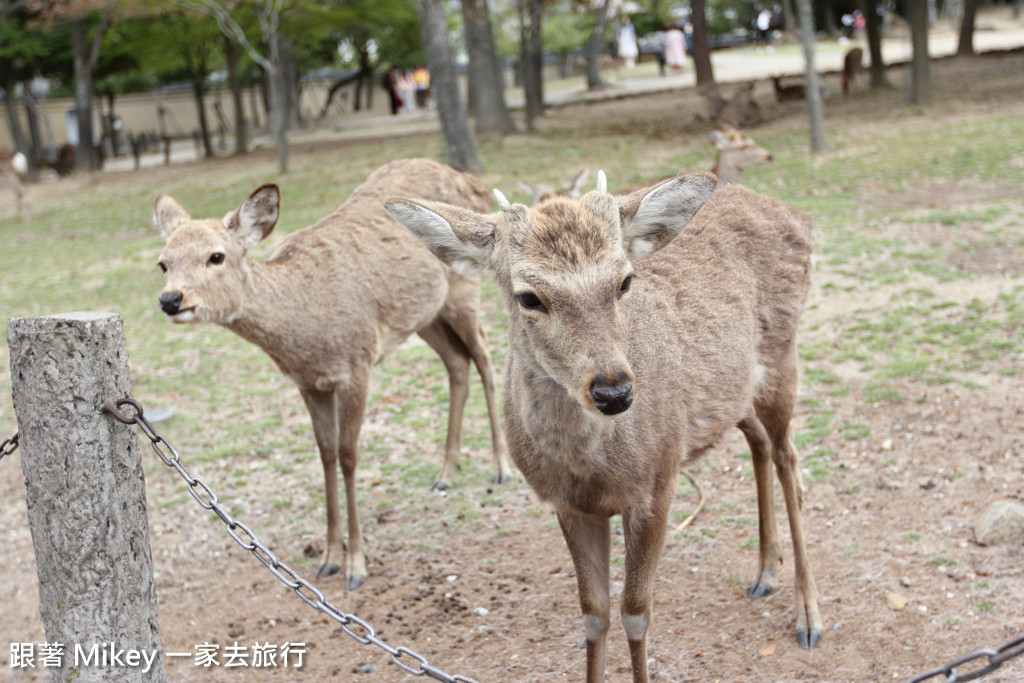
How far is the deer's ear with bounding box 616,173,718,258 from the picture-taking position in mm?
3115

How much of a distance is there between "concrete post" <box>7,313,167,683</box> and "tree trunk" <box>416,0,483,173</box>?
40.1 feet

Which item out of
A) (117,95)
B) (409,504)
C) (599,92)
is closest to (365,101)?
(117,95)

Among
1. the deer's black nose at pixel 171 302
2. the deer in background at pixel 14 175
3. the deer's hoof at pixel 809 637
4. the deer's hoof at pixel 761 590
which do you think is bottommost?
the deer's hoof at pixel 809 637

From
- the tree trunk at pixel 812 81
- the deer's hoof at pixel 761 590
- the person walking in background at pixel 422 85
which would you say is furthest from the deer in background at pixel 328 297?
the person walking in background at pixel 422 85

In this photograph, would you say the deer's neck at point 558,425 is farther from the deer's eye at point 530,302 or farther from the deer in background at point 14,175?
the deer in background at point 14,175

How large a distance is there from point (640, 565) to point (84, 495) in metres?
1.91

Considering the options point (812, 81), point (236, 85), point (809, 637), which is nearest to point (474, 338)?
point (809, 637)

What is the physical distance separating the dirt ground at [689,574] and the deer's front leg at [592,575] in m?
0.45

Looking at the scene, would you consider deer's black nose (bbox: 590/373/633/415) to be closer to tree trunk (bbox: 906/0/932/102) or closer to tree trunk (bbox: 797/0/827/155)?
tree trunk (bbox: 797/0/827/155)

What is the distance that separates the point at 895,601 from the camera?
13.1ft

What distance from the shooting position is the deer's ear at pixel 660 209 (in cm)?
312

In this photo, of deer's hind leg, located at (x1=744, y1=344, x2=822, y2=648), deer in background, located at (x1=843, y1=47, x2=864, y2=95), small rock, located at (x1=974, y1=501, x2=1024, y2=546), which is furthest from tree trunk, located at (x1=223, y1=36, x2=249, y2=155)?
small rock, located at (x1=974, y1=501, x2=1024, y2=546)

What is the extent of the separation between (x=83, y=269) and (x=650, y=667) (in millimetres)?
10921

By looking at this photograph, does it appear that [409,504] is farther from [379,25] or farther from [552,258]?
[379,25]
